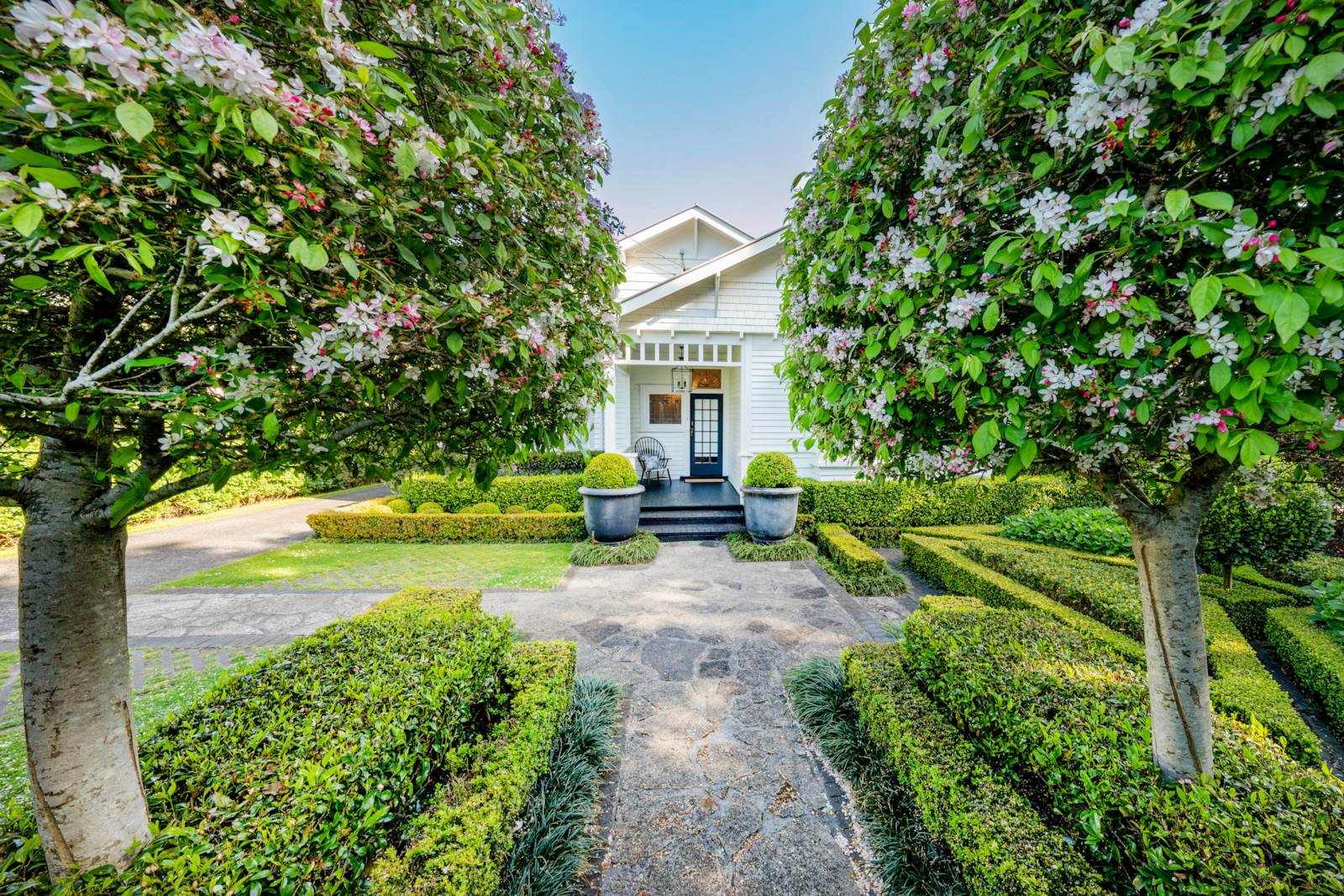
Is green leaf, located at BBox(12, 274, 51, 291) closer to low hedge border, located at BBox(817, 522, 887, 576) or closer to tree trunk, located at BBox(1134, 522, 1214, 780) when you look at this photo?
tree trunk, located at BBox(1134, 522, 1214, 780)

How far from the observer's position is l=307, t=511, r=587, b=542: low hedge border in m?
8.40

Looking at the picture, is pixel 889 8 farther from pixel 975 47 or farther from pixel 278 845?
pixel 278 845

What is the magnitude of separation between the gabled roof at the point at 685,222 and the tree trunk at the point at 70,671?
1217cm

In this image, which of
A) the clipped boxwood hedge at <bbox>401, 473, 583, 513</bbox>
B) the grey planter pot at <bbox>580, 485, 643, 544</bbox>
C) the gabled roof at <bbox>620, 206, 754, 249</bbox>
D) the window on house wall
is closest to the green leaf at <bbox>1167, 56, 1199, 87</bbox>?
the grey planter pot at <bbox>580, 485, 643, 544</bbox>

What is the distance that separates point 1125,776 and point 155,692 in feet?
20.8

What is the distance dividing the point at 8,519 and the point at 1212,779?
1396 centimetres

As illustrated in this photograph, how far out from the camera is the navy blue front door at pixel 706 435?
39.9ft

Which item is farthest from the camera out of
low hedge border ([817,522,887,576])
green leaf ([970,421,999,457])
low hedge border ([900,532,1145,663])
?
low hedge border ([817,522,887,576])

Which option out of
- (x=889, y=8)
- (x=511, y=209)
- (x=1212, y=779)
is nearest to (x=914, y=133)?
(x=889, y=8)

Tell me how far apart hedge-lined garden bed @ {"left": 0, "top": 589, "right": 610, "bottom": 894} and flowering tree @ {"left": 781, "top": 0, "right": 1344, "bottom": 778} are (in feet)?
8.16

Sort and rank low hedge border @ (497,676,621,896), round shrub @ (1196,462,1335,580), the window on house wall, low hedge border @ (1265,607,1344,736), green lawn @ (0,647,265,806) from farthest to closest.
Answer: the window on house wall
round shrub @ (1196,462,1335,580)
low hedge border @ (1265,607,1344,736)
green lawn @ (0,647,265,806)
low hedge border @ (497,676,621,896)

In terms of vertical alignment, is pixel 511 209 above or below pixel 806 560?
above

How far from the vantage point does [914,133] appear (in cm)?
167

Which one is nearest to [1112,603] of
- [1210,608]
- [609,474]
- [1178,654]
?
[1210,608]
